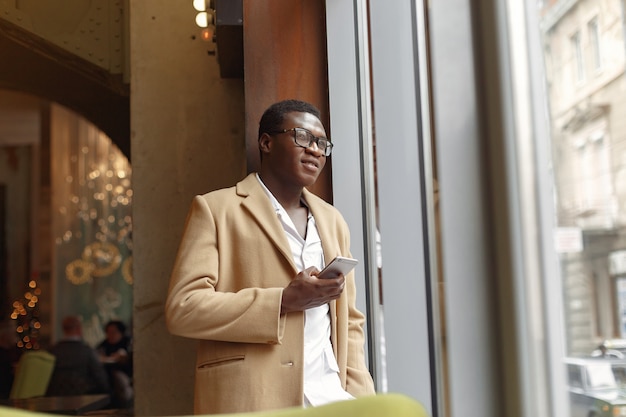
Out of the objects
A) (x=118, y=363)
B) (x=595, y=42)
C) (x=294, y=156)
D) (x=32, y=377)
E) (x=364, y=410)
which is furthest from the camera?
(x=118, y=363)

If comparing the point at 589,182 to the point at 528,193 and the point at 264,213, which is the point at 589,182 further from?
the point at 264,213

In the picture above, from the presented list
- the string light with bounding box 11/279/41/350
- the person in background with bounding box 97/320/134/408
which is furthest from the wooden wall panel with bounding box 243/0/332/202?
the string light with bounding box 11/279/41/350

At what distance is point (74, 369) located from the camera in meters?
9.32

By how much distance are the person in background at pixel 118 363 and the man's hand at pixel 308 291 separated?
24.2ft

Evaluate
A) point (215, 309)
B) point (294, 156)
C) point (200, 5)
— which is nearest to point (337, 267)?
point (215, 309)

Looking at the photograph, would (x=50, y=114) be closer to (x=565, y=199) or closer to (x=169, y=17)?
(x=169, y=17)

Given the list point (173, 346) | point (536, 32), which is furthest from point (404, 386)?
point (173, 346)

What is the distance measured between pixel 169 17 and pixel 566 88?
4.23 m

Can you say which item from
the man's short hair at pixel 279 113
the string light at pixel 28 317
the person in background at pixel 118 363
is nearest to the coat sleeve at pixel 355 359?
the man's short hair at pixel 279 113

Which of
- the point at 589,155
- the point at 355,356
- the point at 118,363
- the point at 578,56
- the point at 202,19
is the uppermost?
the point at 202,19

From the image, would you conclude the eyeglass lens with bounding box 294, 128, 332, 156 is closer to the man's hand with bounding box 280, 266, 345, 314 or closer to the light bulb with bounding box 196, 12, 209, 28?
the man's hand with bounding box 280, 266, 345, 314

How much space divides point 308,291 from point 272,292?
112 mm

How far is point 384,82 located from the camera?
10.9 ft

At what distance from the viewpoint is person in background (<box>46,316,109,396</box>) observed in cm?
911
